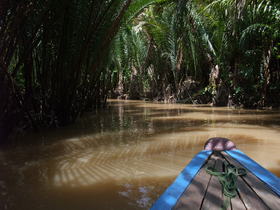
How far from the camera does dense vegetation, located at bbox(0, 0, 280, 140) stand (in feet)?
15.4

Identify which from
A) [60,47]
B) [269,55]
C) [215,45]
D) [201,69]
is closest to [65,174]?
[60,47]

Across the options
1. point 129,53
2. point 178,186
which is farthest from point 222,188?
point 129,53

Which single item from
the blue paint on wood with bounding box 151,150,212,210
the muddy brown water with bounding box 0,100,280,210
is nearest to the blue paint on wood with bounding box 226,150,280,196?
the blue paint on wood with bounding box 151,150,212,210

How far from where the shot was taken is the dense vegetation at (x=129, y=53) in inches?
185

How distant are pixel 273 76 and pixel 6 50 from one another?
28.2 feet

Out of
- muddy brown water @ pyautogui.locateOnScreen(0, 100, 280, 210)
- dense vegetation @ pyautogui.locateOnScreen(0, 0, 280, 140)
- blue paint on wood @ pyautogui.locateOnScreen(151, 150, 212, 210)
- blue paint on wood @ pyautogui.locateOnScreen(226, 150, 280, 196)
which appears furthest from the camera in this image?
dense vegetation @ pyautogui.locateOnScreen(0, 0, 280, 140)

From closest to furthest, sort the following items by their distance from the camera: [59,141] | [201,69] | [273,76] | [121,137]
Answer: [59,141], [121,137], [273,76], [201,69]

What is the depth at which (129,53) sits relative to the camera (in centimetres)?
1260

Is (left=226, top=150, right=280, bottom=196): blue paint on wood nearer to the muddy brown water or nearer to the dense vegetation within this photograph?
Answer: the muddy brown water

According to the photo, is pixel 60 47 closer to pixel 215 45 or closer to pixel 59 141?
pixel 59 141

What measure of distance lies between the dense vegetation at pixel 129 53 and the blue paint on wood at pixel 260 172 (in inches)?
125

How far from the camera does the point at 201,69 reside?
527 inches

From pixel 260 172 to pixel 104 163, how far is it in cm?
173

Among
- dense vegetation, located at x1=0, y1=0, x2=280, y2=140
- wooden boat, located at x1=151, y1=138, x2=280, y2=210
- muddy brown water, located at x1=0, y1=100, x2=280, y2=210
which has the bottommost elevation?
muddy brown water, located at x1=0, y1=100, x2=280, y2=210
